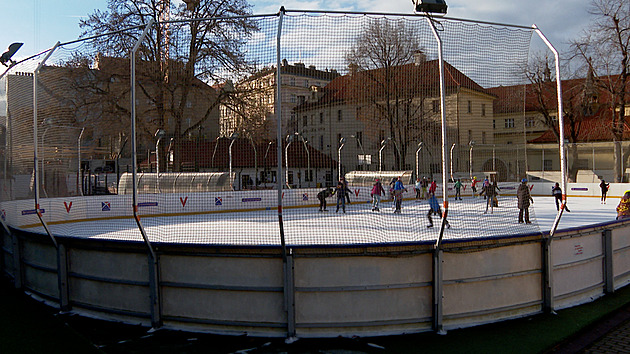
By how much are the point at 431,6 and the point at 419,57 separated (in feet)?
2.26

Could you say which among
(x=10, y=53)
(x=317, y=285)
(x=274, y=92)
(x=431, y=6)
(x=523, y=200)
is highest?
(x=10, y=53)

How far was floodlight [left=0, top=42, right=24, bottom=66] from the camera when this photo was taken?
9727mm

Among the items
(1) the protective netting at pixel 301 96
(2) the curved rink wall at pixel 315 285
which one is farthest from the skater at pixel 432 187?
(2) the curved rink wall at pixel 315 285

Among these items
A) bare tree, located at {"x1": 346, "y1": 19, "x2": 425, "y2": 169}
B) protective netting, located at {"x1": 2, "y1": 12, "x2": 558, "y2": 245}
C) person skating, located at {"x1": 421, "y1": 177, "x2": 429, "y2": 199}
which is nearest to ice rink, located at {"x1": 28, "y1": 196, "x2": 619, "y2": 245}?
protective netting, located at {"x1": 2, "y1": 12, "x2": 558, "y2": 245}

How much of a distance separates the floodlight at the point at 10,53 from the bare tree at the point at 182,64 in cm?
257

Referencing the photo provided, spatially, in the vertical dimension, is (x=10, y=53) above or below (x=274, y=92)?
above

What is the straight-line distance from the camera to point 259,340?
566cm

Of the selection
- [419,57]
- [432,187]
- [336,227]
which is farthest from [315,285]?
[336,227]

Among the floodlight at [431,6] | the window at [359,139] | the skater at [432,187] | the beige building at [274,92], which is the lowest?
the skater at [432,187]

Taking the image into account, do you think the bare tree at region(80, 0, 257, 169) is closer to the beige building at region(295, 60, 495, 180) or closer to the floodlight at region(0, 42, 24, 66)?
the beige building at region(295, 60, 495, 180)

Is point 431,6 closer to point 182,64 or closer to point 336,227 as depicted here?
point 182,64

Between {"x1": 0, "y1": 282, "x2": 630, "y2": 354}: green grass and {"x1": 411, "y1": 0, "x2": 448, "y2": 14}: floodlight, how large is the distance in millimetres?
4198

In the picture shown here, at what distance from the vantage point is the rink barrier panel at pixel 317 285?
18.8 ft

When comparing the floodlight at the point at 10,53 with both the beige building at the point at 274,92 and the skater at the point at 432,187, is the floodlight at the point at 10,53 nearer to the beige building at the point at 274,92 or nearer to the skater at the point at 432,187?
the beige building at the point at 274,92
